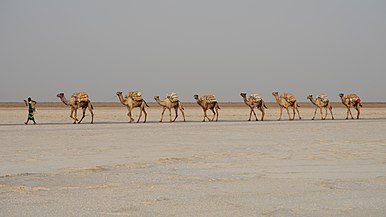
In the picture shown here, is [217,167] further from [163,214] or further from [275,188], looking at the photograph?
[163,214]

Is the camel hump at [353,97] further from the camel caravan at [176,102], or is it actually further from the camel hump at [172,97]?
the camel hump at [172,97]

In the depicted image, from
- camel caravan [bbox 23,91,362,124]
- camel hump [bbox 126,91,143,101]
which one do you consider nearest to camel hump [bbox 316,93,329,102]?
camel caravan [bbox 23,91,362,124]

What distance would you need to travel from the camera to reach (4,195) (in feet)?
26.6

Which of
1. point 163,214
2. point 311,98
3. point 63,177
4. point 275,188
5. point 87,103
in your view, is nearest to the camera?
point 163,214

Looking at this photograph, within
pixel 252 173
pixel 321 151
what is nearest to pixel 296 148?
pixel 321 151

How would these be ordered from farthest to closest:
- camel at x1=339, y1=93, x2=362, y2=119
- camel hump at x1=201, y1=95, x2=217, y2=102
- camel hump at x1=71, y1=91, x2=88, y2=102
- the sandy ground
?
camel at x1=339, y1=93, x2=362, y2=119
camel hump at x1=201, y1=95, x2=217, y2=102
camel hump at x1=71, y1=91, x2=88, y2=102
the sandy ground

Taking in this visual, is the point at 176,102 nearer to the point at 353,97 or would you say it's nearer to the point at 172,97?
the point at 172,97

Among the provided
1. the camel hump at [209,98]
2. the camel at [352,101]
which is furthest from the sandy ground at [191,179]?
the camel at [352,101]

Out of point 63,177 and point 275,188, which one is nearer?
point 275,188

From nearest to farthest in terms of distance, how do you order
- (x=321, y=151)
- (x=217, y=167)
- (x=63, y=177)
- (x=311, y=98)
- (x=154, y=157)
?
(x=63, y=177) < (x=217, y=167) < (x=154, y=157) < (x=321, y=151) < (x=311, y=98)

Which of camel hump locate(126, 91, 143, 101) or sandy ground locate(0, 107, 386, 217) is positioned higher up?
camel hump locate(126, 91, 143, 101)

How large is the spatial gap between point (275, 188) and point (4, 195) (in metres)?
3.90

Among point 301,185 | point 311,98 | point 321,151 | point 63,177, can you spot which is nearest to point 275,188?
point 301,185

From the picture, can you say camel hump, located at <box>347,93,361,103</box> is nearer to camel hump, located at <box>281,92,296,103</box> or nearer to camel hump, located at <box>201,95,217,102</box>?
camel hump, located at <box>281,92,296,103</box>
